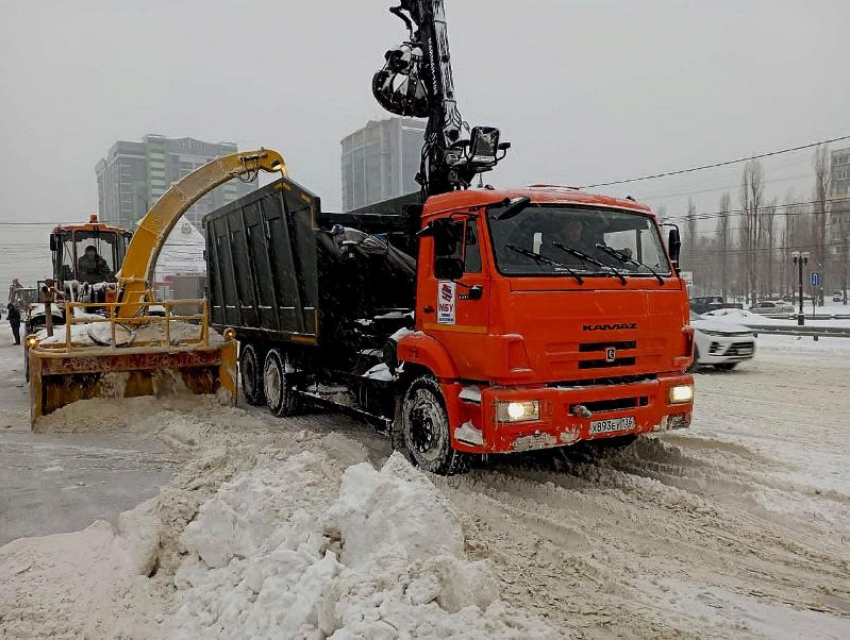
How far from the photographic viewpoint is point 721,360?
44.1ft

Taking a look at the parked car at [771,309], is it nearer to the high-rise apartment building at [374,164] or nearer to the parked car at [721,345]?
the high-rise apartment building at [374,164]

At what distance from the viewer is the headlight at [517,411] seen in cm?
510

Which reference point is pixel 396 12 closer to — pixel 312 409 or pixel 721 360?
pixel 312 409

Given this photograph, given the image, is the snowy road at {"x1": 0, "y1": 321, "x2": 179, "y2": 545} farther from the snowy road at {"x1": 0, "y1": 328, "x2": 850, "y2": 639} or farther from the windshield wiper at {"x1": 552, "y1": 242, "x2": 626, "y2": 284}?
the windshield wiper at {"x1": 552, "y1": 242, "x2": 626, "y2": 284}

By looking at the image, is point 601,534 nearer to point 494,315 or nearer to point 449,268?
point 494,315

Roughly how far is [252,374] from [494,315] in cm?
595

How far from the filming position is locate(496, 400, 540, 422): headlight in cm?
510

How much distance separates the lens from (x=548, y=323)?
17.2 feet

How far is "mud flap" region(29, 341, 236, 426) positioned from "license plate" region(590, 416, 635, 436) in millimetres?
5620

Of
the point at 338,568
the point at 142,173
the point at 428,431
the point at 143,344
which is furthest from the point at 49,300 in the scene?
the point at 142,173

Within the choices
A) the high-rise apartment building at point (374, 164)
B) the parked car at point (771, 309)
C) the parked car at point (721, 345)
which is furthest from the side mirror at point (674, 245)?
the parked car at point (771, 309)

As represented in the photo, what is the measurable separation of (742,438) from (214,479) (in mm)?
5654

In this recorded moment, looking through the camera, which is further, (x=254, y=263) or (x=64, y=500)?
(x=254, y=263)

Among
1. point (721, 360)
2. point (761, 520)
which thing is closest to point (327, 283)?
point (761, 520)
